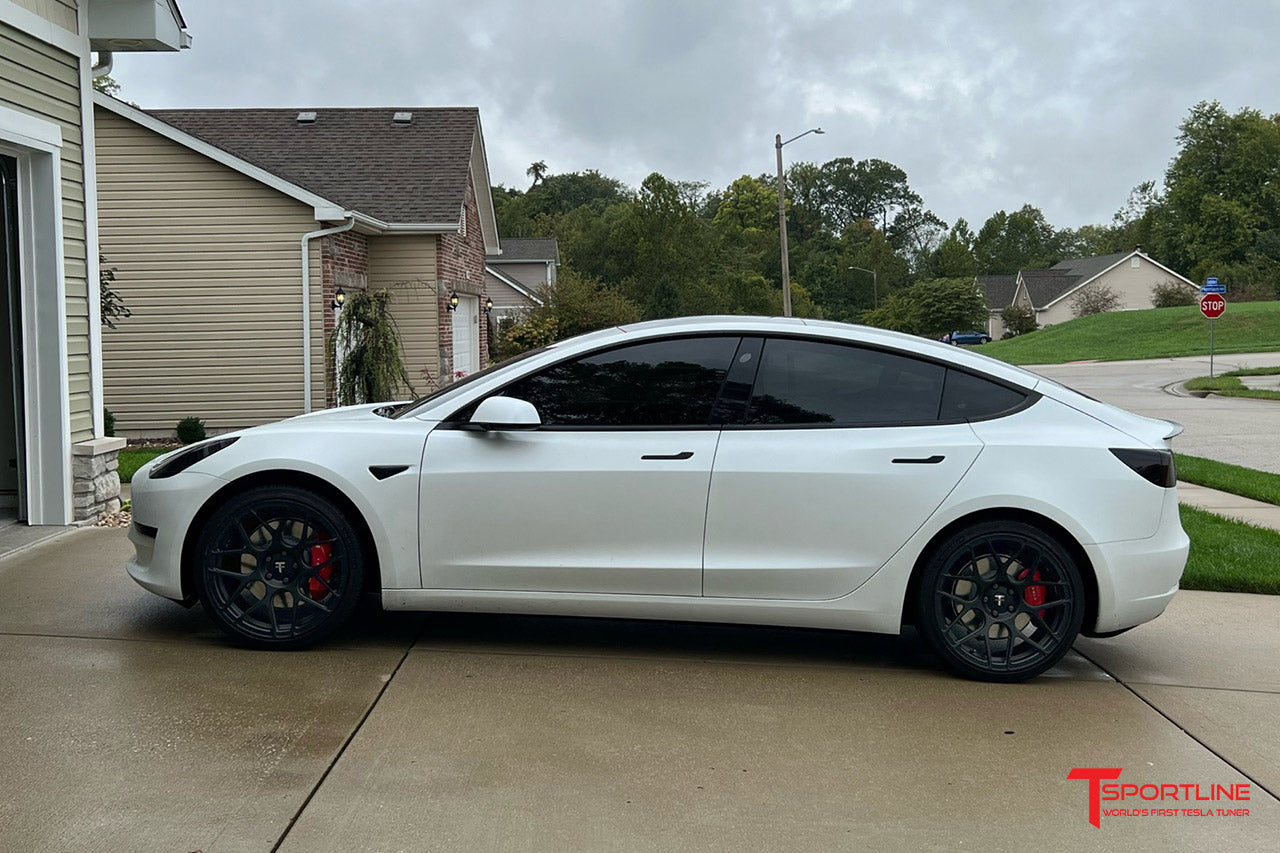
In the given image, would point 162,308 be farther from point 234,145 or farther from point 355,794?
point 355,794

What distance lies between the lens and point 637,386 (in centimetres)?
532

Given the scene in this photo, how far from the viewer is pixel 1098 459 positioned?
5.07 m

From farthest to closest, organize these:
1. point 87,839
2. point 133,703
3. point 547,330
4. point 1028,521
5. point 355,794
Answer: point 547,330 < point 1028,521 < point 133,703 < point 355,794 < point 87,839

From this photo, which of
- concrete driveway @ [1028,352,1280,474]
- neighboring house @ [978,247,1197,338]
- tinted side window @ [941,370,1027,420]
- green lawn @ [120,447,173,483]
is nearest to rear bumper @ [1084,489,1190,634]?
tinted side window @ [941,370,1027,420]

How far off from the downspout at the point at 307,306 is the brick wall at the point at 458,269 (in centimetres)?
334

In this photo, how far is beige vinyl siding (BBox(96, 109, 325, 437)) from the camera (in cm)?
1758

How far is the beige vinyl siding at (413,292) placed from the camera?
20891 mm

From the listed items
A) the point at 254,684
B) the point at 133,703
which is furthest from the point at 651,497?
the point at 133,703

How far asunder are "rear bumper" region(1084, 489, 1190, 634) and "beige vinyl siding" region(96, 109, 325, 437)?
47.9ft

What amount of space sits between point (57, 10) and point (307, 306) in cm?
975

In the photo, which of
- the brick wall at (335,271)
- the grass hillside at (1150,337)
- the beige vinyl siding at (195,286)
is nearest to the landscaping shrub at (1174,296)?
the grass hillside at (1150,337)

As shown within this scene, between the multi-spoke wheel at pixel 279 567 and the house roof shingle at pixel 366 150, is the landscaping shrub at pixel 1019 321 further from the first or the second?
the multi-spoke wheel at pixel 279 567

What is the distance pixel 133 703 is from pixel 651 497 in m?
2.20

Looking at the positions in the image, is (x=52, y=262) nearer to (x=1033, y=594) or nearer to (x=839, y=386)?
(x=839, y=386)
